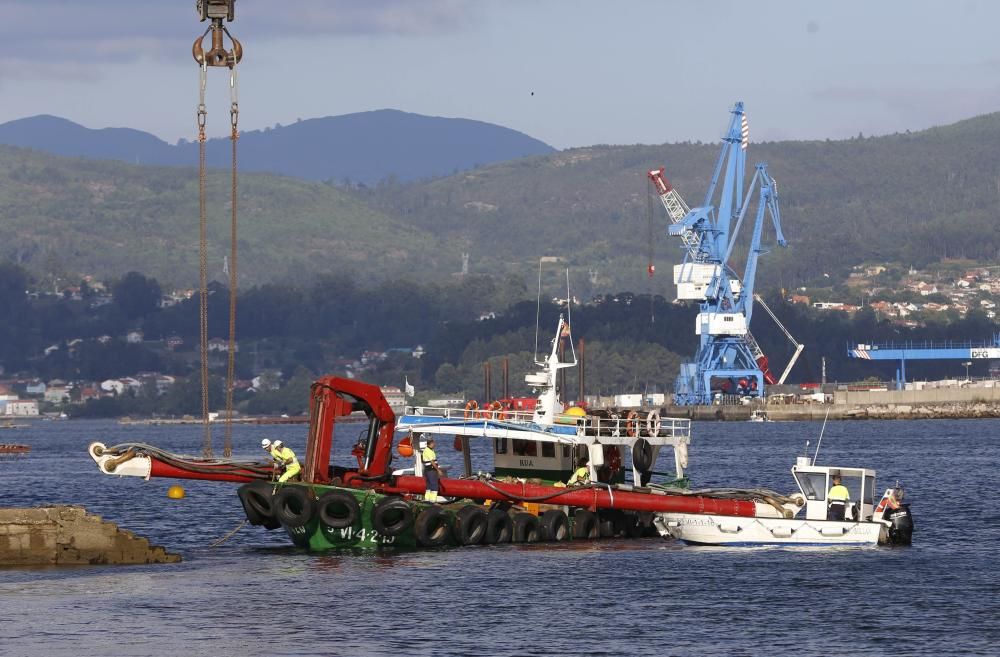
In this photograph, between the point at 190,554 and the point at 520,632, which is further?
the point at 190,554

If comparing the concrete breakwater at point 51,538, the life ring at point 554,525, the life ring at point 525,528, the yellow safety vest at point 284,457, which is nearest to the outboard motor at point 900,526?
the life ring at point 554,525

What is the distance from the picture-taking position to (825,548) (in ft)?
158

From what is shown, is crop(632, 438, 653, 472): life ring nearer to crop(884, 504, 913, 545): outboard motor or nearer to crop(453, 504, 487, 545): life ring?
crop(453, 504, 487, 545): life ring

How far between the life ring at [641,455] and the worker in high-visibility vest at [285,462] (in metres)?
10.6

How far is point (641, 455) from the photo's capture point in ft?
172

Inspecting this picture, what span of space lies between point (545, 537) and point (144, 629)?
16.7 metres

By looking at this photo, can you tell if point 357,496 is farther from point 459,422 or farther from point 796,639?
point 796,639

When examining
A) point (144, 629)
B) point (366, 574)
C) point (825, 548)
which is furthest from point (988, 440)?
point (144, 629)

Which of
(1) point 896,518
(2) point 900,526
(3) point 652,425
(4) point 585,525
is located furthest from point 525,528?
(2) point 900,526

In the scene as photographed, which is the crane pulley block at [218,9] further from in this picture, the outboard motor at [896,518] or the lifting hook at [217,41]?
the outboard motor at [896,518]

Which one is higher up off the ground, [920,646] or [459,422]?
[459,422]

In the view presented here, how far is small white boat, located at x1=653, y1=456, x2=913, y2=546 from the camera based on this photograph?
4788cm

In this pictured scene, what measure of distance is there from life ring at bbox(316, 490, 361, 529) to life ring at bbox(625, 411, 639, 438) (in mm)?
9865

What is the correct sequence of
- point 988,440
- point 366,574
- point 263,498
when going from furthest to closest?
1. point 988,440
2. point 263,498
3. point 366,574
